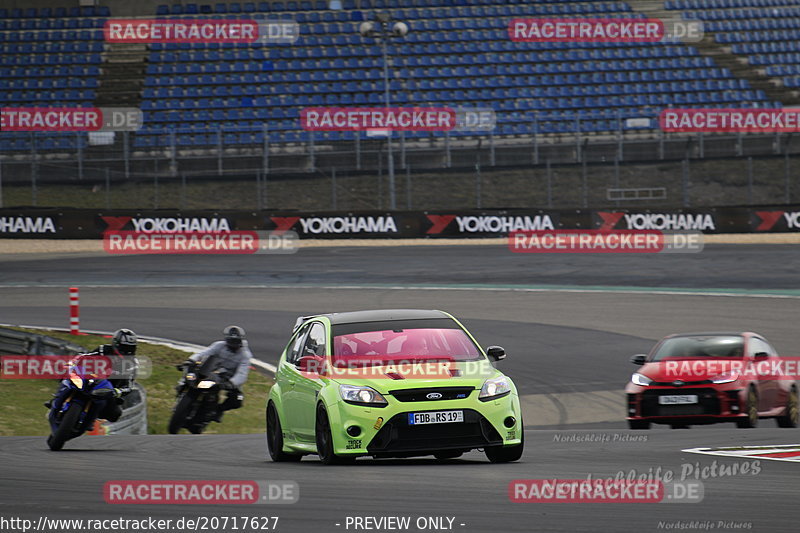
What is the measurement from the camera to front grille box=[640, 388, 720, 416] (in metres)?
13.9

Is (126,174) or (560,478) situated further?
(126,174)

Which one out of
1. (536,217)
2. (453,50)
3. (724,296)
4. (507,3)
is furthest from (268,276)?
(507,3)

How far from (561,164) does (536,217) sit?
6.36 meters

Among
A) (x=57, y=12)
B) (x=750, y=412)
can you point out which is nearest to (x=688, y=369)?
(x=750, y=412)

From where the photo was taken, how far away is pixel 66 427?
1088 centimetres

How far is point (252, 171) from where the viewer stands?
42.5 metres

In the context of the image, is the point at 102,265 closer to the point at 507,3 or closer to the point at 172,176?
the point at 172,176

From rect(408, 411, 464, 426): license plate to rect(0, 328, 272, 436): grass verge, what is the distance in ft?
25.7
